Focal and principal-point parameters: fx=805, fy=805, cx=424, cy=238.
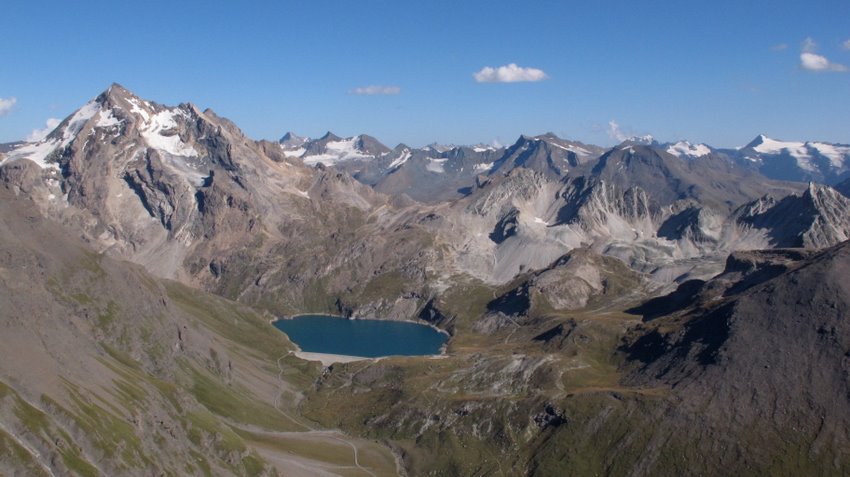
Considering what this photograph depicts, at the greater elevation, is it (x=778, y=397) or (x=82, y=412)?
(x=82, y=412)

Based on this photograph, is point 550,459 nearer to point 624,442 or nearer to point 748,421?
point 624,442

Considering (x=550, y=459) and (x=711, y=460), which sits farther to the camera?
(x=550, y=459)

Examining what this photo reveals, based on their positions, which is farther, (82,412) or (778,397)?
(778,397)

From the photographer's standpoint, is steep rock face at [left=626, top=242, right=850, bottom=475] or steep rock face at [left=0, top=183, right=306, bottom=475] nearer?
steep rock face at [left=0, top=183, right=306, bottom=475]

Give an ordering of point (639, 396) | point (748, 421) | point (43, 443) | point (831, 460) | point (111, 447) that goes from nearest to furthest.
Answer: point (43, 443) → point (111, 447) → point (831, 460) → point (748, 421) → point (639, 396)

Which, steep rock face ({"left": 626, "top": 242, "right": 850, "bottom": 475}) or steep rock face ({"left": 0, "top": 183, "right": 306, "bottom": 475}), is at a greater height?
steep rock face ({"left": 0, "top": 183, "right": 306, "bottom": 475})

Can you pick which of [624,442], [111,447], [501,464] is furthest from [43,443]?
[624,442]

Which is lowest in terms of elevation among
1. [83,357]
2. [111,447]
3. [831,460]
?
[831,460]

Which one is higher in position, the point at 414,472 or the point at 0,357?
the point at 0,357

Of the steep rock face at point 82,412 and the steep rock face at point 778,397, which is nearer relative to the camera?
the steep rock face at point 82,412

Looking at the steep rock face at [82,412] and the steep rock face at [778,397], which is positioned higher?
the steep rock face at [82,412]

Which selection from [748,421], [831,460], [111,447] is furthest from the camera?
[748,421]
